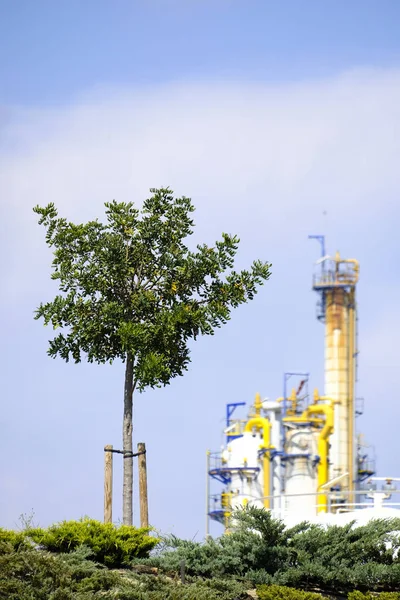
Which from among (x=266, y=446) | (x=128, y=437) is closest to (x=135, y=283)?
(x=128, y=437)

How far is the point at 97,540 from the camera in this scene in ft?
51.0

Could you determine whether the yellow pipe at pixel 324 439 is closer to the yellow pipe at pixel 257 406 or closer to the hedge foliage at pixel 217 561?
the yellow pipe at pixel 257 406

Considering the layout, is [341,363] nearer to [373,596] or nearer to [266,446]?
[266,446]

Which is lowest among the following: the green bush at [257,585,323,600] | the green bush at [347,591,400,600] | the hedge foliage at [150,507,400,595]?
the green bush at [347,591,400,600]

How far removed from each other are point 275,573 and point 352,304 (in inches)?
1667

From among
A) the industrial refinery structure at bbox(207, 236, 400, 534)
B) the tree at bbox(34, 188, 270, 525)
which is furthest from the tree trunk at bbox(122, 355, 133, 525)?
the industrial refinery structure at bbox(207, 236, 400, 534)

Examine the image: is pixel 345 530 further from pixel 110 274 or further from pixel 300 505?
pixel 300 505

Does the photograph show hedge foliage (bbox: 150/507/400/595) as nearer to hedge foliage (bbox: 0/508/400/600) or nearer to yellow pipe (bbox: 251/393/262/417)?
hedge foliage (bbox: 0/508/400/600)

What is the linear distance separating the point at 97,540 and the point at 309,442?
130ft

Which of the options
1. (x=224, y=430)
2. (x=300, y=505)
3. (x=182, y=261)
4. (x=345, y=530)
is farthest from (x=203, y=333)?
(x=224, y=430)

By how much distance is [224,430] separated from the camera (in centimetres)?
5719

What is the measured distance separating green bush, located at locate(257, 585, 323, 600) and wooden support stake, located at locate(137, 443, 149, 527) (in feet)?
12.9

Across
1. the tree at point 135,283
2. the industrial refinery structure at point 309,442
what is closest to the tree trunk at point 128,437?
the tree at point 135,283

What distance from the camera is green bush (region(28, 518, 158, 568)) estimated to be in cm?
1548
